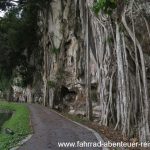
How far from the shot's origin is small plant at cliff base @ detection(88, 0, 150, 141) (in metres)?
12.4

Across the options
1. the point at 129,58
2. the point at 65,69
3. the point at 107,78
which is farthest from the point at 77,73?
the point at 129,58

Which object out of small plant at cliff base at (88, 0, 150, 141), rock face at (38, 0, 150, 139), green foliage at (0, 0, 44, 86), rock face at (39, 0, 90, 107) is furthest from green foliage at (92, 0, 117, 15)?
green foliage at (0, 0, 44, 86)

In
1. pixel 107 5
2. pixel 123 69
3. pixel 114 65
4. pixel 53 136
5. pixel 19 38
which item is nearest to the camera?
pixel 53 136

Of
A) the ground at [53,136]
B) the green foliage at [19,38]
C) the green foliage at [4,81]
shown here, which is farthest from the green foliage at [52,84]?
the ground at [53,136]

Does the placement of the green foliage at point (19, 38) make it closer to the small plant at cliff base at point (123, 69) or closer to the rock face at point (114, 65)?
the rock face at point (114, 65)

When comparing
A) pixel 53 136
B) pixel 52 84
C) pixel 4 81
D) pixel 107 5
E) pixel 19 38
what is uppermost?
pixel 19 38

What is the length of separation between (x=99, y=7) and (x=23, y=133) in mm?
4535

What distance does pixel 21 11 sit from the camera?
35.4 m

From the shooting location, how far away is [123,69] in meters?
13.1

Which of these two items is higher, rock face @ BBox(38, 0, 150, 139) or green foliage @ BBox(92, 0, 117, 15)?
green foliage @ BBox(92, 0, 117, 15)

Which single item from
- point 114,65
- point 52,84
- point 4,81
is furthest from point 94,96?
point 4,81

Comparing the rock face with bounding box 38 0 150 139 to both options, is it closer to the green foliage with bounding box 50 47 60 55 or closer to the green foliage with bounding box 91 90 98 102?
the green foliage with bounding box 91 90 98 102

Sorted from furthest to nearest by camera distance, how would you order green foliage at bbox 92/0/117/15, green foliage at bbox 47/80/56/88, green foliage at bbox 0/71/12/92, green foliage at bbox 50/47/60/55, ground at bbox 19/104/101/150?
green foliage at bbox 0/71/12/92, green foliage at bbox 50/47/60/55, green foliage at bbox 47/80/56/88, green foliage at bbox 92/0/117/15, ground at bbox 19/104/101/150

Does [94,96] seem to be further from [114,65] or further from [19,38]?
[19,38]
